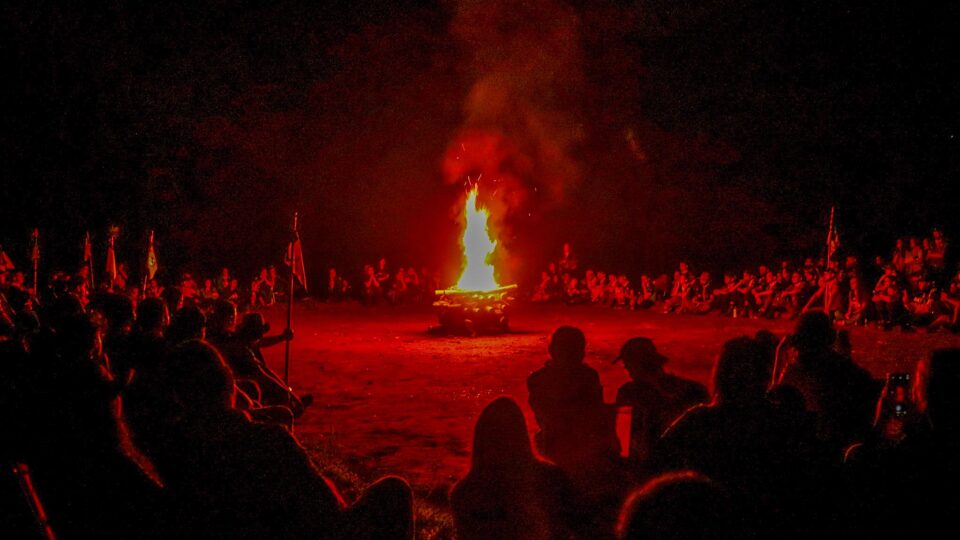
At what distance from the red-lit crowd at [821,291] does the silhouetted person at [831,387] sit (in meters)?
14.7

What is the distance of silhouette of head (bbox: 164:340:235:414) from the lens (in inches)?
130

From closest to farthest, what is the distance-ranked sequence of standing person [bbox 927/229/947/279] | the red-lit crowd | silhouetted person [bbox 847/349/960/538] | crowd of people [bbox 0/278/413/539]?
silhouetted person [bbox 847/349/960/538], crowd of people [bbox 0/278/413/539], the red-lit crowd, standing person [bbox 927/229/947/279]

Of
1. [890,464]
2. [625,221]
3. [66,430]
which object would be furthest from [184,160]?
[890,464]

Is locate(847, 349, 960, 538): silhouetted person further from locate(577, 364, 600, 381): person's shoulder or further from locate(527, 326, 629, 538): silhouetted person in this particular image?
locate(577, 364, 600, 381): person's shoulder

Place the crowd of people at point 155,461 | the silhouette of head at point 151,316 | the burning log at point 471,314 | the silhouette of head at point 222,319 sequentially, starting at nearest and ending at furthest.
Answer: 1. the crowd of people at point 155,461
2. the silhouette of head at point 151,316
3. the silhouette of head at point 222,319
4. the burning log at point 471,314

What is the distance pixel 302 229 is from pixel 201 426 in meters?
30.7

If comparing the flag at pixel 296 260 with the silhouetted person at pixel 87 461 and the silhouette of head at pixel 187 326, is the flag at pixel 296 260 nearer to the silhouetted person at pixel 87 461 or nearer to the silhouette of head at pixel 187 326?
the silhouette of head at pixel 187 326

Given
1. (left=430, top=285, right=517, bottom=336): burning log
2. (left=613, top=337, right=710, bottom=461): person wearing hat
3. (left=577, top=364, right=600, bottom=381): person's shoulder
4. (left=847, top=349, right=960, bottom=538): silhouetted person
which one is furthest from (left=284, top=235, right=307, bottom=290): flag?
(left=847, top=349, right=960, bottom=538): silhouetted person

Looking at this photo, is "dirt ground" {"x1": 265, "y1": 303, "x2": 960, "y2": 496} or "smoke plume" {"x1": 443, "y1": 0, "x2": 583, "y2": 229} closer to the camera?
"dirt ground" {"x1": 265, "y1": 303, "x2": 960, "y2": 496}

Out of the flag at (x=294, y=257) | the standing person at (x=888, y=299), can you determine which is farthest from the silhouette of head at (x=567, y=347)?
the standing person at (x=888, y=299)

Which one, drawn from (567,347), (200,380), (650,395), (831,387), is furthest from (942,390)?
(200,380)

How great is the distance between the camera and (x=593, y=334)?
18.2m

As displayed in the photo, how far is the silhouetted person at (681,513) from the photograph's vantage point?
1.85m

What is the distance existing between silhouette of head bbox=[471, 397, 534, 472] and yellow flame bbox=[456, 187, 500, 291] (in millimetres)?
18887
